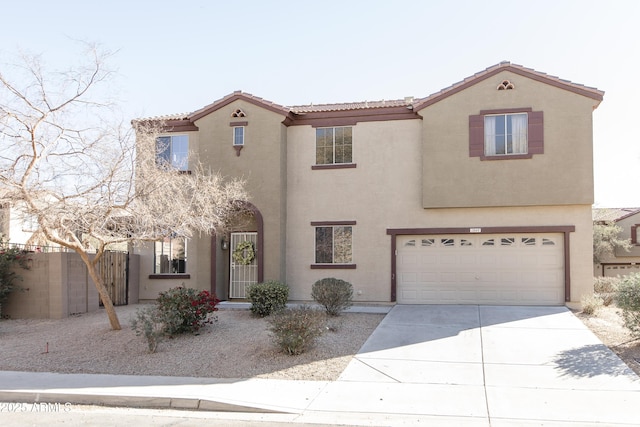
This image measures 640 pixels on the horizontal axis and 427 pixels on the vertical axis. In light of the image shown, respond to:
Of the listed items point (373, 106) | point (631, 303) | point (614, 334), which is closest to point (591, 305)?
point (614, 334)

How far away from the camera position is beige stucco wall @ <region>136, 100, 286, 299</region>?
1862 cm

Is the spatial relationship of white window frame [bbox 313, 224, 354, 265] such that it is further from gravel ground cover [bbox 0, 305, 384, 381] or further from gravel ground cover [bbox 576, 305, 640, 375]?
gravel ground cover [bbox 576, 305, 640, 375]

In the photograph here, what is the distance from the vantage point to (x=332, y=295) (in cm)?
1530

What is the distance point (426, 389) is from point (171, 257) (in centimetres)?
1268

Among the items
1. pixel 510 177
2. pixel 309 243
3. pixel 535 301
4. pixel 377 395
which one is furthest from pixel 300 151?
pixel 377 395

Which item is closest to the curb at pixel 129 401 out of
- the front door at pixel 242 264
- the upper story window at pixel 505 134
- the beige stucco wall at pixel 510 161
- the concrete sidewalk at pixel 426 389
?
the concrete sidewalk at pixel 426 389

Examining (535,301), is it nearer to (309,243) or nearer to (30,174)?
(309,243)

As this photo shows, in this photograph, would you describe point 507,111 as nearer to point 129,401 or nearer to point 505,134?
point 505,134

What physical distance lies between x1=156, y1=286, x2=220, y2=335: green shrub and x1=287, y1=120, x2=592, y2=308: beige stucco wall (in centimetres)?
542

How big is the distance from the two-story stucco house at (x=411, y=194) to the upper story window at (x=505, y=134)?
0.03 metres

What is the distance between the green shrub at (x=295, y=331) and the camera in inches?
448

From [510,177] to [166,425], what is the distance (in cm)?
1273

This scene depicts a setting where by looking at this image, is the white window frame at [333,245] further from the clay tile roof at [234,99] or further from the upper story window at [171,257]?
the upper story window at [171,257]

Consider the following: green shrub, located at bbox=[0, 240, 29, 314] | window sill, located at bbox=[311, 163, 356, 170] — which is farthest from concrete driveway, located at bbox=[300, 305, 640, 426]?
green shrub, located at bbox=[0, 240, 29, 314]
